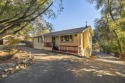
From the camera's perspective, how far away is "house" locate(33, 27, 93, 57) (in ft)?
77.6

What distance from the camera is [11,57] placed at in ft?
53.6

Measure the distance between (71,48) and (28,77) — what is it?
48.7 feet

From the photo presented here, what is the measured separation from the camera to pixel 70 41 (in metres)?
25.5

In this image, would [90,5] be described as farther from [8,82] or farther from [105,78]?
[8,82]

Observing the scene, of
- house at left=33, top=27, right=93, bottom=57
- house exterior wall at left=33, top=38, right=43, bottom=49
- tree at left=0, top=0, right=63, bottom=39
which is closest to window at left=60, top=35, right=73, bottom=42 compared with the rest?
house at left=33, top=27, right=93, bottom=57

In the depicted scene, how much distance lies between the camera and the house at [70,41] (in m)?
23.6

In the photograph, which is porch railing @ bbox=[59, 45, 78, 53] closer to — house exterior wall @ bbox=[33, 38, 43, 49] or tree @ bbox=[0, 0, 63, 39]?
house exterior wall @ bbox=[33, 38, 43, 49]

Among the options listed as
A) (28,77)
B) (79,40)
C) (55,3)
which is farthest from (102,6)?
(28,77)

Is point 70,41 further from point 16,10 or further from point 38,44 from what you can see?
point 16,10

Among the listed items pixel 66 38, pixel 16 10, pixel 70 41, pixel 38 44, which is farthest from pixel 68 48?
pixel 16 10

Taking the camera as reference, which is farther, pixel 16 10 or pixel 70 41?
pixel 70 41

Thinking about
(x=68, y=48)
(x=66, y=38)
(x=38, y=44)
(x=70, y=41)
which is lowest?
(x=68, y=48)

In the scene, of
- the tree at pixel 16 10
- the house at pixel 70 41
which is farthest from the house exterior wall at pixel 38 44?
the tree at pixel 16 10

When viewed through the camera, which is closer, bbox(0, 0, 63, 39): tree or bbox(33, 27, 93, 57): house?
bbox(0, 0, 63, 39): tree
